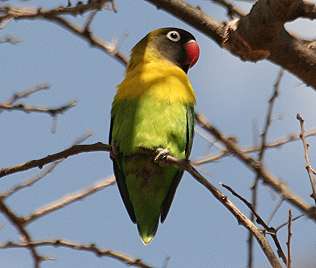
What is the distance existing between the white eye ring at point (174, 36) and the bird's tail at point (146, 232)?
1448 millimetres

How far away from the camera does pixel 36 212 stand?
3.19 m

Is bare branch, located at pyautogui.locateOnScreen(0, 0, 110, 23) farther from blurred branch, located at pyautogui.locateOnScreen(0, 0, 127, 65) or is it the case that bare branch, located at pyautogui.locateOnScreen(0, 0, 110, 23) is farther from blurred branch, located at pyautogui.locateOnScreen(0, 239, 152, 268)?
blurred branch, located at pyautogui.locateOnScreen(0, 239, 152, 268)

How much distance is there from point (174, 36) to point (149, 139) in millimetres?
1270

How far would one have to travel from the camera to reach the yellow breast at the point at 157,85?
3553 mm

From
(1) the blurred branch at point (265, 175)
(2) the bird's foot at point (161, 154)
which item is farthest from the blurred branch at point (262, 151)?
(2) the bird's foot at point (161, 154)

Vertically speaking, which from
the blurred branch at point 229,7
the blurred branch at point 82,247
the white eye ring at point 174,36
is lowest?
the blurred branch at point 82,247

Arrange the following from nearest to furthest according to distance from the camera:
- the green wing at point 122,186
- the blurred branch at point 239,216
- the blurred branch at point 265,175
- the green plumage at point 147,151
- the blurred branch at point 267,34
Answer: the blurred branch at point 239,216 → the blurred branch at point 267,34 → the blurred branch at point 265,175 → the green plumage at point 147,151 → the green wing at point 122,186

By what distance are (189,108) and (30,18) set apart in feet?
3.33

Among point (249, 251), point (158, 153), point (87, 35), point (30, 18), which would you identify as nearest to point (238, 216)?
point (249, 251)

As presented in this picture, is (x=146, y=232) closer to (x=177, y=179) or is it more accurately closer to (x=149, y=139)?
(x=177, y=179)

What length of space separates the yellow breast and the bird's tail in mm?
659

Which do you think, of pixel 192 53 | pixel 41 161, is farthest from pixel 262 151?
pixel 192 53

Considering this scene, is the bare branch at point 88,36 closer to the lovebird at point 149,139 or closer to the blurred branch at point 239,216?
the lovebird at point 149,139

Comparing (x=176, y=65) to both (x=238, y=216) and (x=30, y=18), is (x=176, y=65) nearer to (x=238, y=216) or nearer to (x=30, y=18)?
(x=30, y=18)
